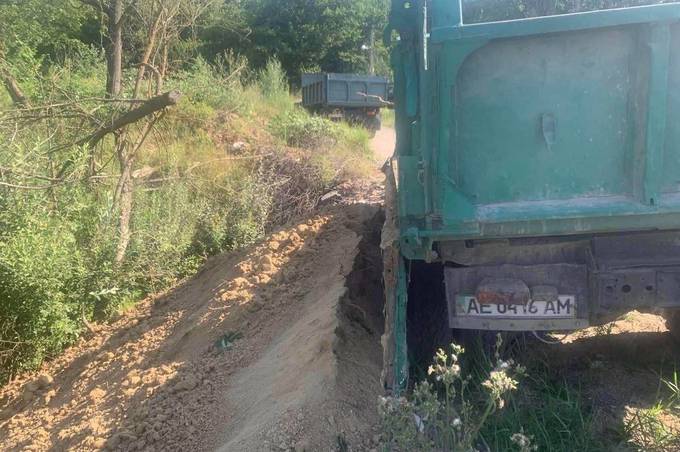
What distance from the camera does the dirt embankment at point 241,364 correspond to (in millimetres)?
3537

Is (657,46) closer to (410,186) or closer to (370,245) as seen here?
(410,186)

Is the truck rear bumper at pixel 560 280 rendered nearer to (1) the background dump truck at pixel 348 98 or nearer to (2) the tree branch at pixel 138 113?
(2) the tree branch at pixel 138 113

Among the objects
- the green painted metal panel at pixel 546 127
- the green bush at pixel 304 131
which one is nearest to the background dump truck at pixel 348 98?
the green bush at pixel 304 131

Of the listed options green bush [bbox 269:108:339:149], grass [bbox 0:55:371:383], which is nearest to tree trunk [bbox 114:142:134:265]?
grass [bbox 0:55:371:383]

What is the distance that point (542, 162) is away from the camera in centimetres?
296

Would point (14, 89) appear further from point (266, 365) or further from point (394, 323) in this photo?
point (394, 323)

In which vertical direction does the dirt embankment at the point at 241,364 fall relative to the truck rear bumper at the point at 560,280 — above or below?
below

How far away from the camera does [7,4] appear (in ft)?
35.6

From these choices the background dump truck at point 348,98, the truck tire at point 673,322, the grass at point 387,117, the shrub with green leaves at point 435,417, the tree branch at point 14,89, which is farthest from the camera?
the grass at point 387,117

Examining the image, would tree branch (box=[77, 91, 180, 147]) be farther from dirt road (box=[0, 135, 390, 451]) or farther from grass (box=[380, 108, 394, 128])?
grass (box=[380, 108, 394, 128])

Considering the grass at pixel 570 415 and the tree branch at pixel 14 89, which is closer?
the grass at pixel 570 415

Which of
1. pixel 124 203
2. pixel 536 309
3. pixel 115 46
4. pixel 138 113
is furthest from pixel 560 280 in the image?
pixel 115 46

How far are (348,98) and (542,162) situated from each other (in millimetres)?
13522

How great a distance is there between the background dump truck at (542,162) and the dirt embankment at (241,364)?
61 centimetres
